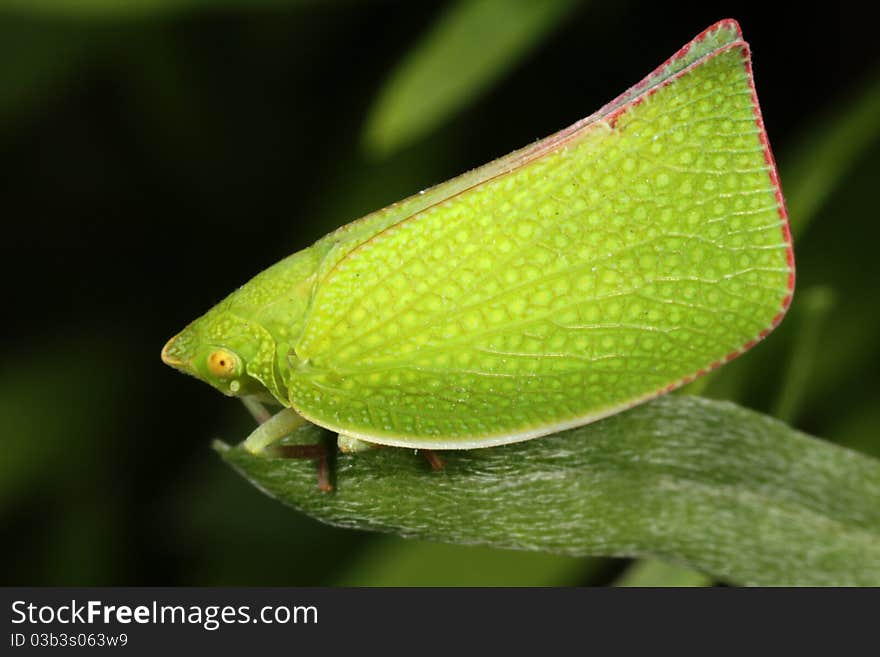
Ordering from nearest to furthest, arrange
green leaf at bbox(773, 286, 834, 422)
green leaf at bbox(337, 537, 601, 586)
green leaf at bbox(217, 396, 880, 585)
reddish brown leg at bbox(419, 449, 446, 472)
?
green leaf at bbox(217, 396, 880, 585), reddish brown leg at bbox(419, 449, 446, 472), green leaf at bbox(773, 286, 834, 422), green leaf at bbox(337, 537, 601, 586)

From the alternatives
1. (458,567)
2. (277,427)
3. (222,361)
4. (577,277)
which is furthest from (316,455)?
(458,567)

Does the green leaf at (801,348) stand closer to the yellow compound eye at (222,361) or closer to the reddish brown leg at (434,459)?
the reddish brown leg at (434,459)

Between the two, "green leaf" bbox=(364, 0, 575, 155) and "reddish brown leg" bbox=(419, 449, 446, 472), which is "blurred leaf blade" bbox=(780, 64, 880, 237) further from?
"reddish brown leg" bbox=(419, 449, 446, 472)

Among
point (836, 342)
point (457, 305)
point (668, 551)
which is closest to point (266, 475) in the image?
point (457, 305)

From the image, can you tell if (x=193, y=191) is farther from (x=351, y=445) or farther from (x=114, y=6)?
(x=351, y=445)

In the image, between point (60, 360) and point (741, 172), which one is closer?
point (741, 172)

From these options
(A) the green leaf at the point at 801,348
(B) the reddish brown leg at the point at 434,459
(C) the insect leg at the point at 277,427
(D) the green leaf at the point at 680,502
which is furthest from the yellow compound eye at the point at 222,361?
(A) the green leaf at the point at 801,348

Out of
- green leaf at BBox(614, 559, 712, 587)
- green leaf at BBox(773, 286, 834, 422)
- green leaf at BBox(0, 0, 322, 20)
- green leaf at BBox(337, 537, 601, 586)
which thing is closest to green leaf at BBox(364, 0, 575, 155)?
green leaf at BBox(0, 0, 322, 20)

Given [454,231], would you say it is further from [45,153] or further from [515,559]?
[45,153]
